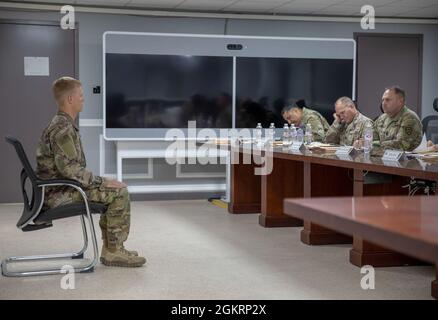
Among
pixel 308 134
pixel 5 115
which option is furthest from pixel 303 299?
pixel 5 115

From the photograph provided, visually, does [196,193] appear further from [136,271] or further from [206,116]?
[136,271]

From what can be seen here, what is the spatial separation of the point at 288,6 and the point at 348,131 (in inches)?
80.0

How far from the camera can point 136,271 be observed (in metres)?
3.70

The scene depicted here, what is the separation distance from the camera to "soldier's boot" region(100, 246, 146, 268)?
12.3 feet

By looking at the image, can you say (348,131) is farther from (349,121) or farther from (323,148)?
(323,148)

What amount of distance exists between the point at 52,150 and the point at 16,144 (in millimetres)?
224

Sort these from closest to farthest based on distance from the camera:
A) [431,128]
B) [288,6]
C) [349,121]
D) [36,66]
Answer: [349,121], [431,128], [36,66], [288,6]

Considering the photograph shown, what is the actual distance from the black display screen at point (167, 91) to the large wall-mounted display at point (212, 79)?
0.01m

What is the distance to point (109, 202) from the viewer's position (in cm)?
357

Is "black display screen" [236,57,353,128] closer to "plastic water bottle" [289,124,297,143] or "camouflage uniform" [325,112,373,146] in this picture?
"plastic water bottle" [289,124,297,143]

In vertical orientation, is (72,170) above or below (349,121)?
below

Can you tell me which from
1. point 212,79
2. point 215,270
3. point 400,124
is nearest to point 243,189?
point 212,79

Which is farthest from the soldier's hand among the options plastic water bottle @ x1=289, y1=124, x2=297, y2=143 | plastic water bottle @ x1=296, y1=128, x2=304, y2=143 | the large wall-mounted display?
the large wall-mounted display
